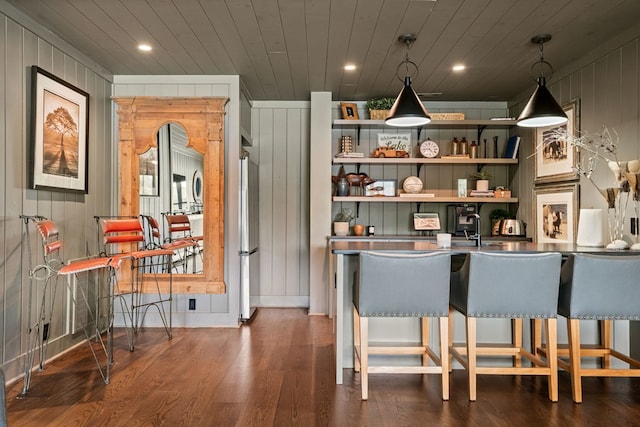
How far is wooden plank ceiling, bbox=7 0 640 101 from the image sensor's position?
297cm

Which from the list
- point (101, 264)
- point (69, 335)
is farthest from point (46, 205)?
point (69, 335)

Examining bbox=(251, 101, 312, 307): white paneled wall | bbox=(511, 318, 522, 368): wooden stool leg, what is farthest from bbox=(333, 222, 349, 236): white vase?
bbox=(511, 318, 522, 368): wooden stool leg

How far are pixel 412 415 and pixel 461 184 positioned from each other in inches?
127

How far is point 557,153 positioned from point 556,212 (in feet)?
1.83

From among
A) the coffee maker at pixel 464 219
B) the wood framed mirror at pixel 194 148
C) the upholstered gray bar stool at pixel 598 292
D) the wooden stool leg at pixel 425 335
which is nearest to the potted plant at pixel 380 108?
the coffee maker at pixel 464 219

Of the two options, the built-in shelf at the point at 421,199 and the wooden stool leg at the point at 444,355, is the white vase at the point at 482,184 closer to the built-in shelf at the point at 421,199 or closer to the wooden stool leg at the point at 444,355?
the built-in shelf at the point at 421,199

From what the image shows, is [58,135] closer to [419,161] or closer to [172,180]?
[172,180]

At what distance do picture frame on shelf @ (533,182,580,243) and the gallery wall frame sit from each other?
4.29 metres

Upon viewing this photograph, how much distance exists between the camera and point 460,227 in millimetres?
5172

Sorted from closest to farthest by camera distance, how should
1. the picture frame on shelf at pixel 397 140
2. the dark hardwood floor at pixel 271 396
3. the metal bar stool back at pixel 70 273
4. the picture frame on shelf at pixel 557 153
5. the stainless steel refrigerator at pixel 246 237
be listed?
the dark hardwood floor at pixel 271 396
the metal bar stool back at pixel 70 273
the picture frame on shelf at pixel 557 153
the stainless steel refrigerator at pixel 246 237
the picture frame on shelf at pixel 397 140

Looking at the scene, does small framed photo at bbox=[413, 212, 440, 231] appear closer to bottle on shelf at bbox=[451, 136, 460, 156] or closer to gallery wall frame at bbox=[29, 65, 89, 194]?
bottle on shelf at bbox=[451, 136, 460, 156]

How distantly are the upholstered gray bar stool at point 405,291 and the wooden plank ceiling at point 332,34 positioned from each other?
1.67 m

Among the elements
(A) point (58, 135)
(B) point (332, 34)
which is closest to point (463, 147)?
(B) point (332, 34)

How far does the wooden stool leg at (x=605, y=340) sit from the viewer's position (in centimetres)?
306
